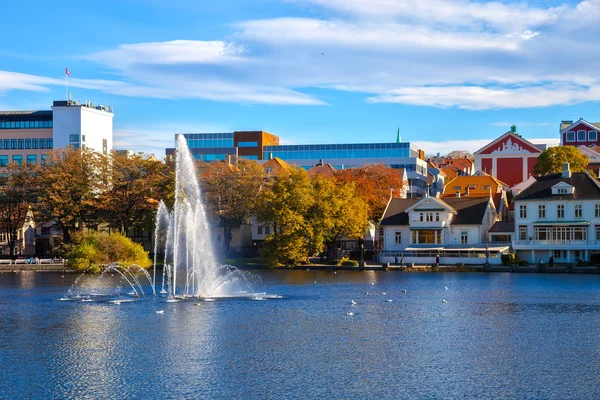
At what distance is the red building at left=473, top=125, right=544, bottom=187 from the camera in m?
130

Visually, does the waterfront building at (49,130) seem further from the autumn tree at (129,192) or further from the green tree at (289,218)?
the green tree at (289,218)

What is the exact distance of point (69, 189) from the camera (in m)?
103

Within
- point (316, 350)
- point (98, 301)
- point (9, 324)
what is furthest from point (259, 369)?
point (98, 301)

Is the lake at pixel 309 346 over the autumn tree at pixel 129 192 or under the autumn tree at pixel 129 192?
under

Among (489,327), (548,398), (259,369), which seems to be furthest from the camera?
(489,327)

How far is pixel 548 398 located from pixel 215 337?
708 inches

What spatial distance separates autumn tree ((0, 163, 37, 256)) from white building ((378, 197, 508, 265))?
45.2m

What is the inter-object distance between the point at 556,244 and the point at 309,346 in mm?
60560

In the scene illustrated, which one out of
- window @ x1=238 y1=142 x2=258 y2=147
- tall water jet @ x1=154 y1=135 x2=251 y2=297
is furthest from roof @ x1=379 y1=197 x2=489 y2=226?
window @ x1=238 y1=142 x2=258 y2=147

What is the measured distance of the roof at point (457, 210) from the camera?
329 ft

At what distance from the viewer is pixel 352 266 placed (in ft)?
313

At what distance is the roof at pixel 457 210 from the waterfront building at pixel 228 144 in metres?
63.2

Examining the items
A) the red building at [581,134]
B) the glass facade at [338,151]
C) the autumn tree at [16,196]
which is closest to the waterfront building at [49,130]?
the autumn tree at [16,196]

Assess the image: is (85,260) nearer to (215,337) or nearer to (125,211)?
(125,211)
